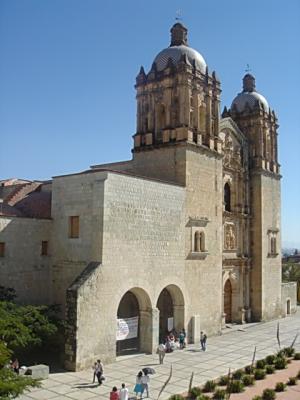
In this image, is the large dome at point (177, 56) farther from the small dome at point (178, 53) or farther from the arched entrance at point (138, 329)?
the arched entrance at point (138, 329)

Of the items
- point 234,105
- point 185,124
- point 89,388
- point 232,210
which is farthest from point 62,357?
point 234,105

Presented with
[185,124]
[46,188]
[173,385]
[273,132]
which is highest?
[273,132]

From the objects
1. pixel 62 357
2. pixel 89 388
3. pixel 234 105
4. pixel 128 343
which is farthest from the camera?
pixel 234 105

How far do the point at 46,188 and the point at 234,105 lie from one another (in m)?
17.9

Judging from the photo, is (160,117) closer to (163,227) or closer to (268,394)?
(163,227)

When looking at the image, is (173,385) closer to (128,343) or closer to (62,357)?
(62,357)

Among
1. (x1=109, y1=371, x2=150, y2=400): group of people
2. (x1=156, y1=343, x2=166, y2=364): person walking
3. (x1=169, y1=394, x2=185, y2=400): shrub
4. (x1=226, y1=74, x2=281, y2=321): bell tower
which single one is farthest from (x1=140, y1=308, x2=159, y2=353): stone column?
(x1=226, y1=74, x2=281, y2=321): bell tower

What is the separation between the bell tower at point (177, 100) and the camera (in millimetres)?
28016

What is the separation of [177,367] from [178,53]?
1895cm

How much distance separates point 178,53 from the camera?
29234 mm

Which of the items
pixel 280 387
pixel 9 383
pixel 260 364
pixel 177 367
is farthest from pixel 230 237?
pixel 9 383

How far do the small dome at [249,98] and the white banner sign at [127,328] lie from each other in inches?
864

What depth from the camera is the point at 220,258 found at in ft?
98.3

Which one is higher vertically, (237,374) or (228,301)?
(228,301)
